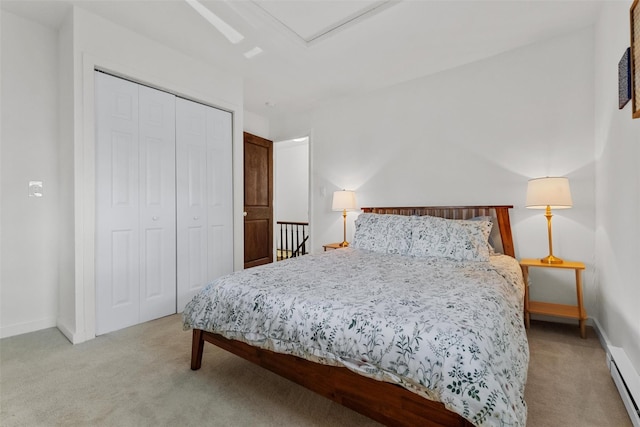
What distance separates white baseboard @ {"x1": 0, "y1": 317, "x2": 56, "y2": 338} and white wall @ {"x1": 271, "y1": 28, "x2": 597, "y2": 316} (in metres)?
3.11

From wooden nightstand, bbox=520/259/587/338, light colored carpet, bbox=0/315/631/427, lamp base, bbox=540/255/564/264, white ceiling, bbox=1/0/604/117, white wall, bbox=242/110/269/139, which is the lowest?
light colored carpet, bbox=0/315/631/427

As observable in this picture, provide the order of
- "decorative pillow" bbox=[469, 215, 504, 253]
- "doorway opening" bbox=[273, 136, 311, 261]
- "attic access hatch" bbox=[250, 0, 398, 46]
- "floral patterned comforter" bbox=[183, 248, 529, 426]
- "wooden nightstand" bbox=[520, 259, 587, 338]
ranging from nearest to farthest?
"floral patterned comforter" bbox=[183, 248, 529, 426] → "attic access hatch" bbox=[250, 0, 398, 46] → "wooden nightstand" bbox=[520, 259, 587, 338] → "decorative pillow" bbox=[469, 215, 504, 253] → "doorway opening" bbox=[273, 136, 311, 261]

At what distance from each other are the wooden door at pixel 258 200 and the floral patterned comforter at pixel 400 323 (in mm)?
2378

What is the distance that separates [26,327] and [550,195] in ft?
14.7

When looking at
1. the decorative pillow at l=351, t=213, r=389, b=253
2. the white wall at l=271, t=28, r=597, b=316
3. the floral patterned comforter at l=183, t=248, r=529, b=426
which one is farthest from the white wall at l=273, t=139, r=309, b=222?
the floral patterned comforter at l=183, t=248, r=529, b=426

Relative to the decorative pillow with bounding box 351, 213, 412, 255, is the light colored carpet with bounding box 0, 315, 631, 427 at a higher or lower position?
lower

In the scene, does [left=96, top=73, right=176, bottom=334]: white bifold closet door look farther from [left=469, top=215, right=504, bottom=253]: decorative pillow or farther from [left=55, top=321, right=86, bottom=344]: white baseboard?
[left=469, top=215, right=504, bottom=253]: decorative pillow

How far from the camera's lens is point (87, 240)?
237cm

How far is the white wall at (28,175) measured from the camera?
8.00ft

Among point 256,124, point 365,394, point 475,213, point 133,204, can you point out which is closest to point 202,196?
point 133,204

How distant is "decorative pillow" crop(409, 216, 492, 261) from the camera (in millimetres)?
2418

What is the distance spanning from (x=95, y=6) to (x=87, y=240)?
6.00 feet

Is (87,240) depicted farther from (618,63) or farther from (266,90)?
(618,63)

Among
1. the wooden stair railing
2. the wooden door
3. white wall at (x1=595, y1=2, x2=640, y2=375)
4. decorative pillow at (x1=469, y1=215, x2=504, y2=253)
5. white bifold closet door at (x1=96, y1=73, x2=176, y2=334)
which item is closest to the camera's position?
white wall at (x1=595, y1=2, x2=640, y2=375)
